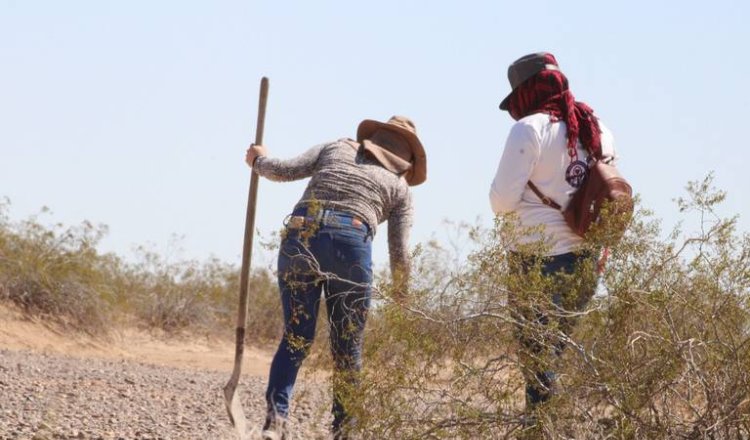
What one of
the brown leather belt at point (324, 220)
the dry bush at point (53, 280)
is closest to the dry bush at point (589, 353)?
the brown leather belt at point (324, 220)

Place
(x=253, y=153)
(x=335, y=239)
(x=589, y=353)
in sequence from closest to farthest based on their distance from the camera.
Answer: (x=589, y=353) < (x=335, y=239) < (x=253, y=153)

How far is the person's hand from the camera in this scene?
26.1 feet

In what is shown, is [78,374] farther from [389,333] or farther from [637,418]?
[637,418]

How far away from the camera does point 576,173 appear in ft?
21.0

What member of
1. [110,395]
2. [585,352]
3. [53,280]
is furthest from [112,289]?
[585,352]

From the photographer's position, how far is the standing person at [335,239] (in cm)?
696

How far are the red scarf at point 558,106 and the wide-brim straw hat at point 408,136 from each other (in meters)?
1.16

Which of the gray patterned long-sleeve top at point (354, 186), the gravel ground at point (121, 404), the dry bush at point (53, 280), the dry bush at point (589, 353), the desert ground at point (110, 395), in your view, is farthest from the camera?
the dry bush at point (53, 280)

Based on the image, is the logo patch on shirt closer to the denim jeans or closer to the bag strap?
the bag strap

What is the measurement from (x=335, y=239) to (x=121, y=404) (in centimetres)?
263

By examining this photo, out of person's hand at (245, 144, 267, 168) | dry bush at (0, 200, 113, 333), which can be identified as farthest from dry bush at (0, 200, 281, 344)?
person's hand at (245, 144, 267, 168)

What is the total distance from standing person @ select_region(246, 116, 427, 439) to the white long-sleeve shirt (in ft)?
2.79

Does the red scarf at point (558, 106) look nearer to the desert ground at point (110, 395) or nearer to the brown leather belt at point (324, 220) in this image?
the brown leather belt at point (324, 220)

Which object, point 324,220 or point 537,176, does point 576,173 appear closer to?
point 537,176
